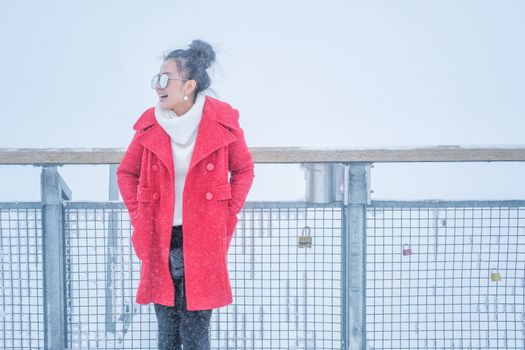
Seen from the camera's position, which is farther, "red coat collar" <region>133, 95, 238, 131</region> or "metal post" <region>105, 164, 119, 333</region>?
"metal post" <region>105, 164, 119, 333</region>

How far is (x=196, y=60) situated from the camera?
247 centimetres

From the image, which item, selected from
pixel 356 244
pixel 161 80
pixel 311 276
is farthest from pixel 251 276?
pixel 161 80

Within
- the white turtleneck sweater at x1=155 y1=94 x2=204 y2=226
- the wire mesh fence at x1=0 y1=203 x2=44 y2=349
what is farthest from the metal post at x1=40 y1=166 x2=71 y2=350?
the white turtleneck sweater at x1=155 y1=94 x2=204 y2=226

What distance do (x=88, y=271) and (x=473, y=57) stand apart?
98597 mm

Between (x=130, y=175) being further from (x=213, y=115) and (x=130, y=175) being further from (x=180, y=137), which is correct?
(x=213, y=115)

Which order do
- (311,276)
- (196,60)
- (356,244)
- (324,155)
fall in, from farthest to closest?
1. (311,276)
2. (356,244)
3. (324,155)
4. (196,60)

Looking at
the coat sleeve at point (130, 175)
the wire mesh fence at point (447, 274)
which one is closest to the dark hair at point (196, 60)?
the coat sleeve at point (130, 175)

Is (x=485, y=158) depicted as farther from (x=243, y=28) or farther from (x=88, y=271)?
(x=243, y=28)

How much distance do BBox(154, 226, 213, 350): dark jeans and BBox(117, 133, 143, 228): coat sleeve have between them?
244mm

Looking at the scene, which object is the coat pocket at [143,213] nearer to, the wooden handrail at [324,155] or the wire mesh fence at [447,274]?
the wooden handrail at [324,155]

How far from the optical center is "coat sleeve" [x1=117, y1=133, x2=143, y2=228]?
97.3 inches

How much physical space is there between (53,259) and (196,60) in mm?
1419

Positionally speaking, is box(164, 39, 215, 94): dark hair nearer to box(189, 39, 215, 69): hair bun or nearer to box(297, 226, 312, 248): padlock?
box(189, 39, 215, 69): hair bun

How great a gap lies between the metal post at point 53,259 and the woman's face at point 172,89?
2.97 feet
